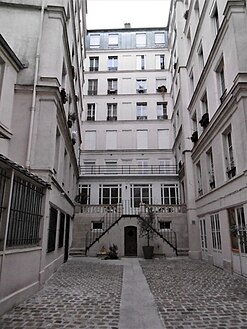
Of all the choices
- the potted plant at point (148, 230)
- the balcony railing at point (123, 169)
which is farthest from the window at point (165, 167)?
the potted plant at point (148, 230)

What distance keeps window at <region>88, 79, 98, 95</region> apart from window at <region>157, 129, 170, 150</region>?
820 cm

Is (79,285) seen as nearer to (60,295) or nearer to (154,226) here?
(60,295)

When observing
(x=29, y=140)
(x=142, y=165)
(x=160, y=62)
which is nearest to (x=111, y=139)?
(x=142, y=165)

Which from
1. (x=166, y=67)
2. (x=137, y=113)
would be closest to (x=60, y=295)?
(x=137, y=113)

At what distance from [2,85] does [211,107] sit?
919cm

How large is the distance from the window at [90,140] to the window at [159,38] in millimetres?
13000

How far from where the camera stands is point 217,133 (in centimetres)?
1198

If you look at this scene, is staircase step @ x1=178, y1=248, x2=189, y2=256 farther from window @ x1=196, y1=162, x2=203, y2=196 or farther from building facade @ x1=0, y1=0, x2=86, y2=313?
building facade @ x1=0, y1=0, x2=86, y2=313

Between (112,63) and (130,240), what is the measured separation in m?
20.2

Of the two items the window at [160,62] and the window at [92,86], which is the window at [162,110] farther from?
the window at [92,86]

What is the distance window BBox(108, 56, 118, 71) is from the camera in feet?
96.2

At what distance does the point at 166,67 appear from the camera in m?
28.9

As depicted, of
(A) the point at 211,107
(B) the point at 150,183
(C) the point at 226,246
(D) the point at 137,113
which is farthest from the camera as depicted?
(D) the point at 137,113

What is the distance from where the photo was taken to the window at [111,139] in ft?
86.8
